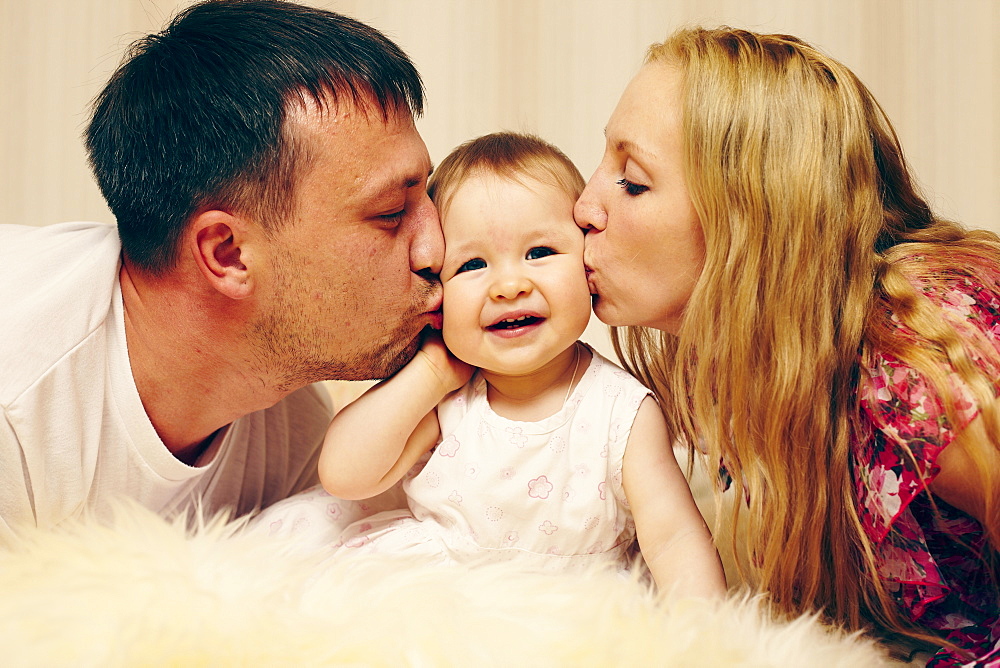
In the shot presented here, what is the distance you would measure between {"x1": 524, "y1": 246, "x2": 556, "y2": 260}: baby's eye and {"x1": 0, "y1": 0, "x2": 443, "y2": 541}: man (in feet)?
0.50

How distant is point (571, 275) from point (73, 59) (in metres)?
2.28

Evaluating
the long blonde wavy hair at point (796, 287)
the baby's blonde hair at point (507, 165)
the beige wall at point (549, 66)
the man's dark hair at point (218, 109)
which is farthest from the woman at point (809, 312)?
the beige wall at point (549, 66)

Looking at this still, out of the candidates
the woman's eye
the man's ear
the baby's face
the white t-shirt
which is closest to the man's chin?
the baby's face

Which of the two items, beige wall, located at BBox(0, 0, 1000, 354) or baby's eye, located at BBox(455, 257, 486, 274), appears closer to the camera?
baby's eye, located at BBox(455, 257, 486, 274)

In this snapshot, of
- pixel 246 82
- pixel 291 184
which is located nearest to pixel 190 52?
pixel 246 82

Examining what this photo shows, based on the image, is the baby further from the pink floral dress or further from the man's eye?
the pink floral dress

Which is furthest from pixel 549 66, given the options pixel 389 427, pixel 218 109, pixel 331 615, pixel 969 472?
pixel 331 615

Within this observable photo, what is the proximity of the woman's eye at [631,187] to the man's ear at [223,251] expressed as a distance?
59 centimetres

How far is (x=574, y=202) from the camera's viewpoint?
137 cm

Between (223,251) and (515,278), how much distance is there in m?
0.48

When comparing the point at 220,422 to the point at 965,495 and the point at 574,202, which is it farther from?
the point at 965,495

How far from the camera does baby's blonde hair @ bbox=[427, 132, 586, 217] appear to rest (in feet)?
4.45

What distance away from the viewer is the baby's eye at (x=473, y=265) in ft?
4.44

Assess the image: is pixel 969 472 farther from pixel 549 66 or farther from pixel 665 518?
pixel 549 66
